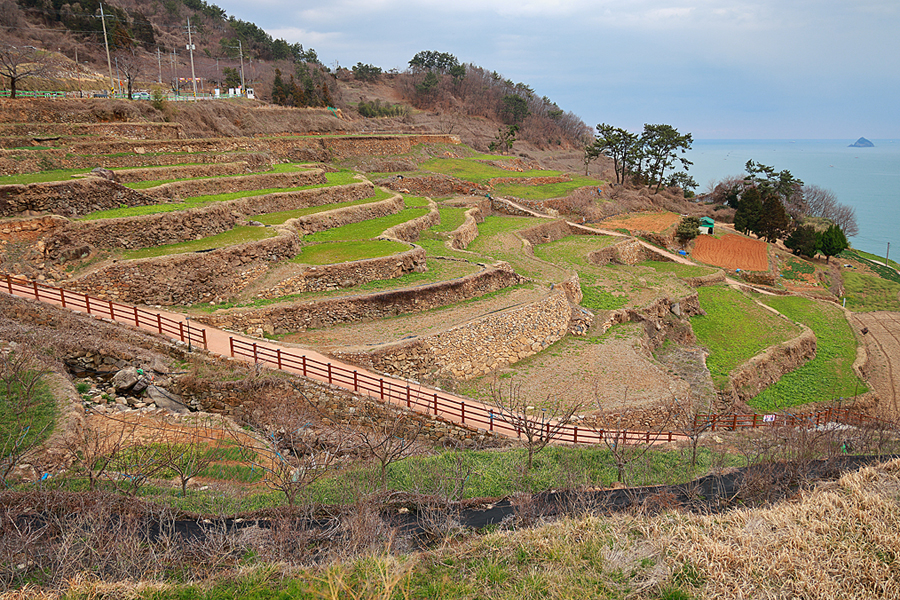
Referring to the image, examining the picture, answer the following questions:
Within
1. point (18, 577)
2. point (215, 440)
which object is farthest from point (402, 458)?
point (18, 577)

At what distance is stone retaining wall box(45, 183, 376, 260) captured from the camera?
62.8 feet

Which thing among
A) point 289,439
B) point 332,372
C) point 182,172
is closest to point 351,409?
point 332,372

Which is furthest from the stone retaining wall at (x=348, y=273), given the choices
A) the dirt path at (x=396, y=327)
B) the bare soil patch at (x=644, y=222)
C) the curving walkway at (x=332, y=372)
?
the bare soil patch at (x=644, y=222)

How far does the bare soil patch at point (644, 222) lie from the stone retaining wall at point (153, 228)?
99.5 feet

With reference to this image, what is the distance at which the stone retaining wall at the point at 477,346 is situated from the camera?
1727 cm

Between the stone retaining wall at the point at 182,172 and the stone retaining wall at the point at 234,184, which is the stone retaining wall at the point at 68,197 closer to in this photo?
the stone retaining wall at the point at 234,184

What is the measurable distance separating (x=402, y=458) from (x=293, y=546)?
15.1 ft

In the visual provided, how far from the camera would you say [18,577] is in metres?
6.44

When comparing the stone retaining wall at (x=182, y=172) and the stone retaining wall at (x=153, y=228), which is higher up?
the stone retaining wall at (x=182, y=172)

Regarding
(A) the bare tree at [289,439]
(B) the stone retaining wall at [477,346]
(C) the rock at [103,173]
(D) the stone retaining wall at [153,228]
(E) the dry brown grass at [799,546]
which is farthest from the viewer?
(C) the rock at [103,173]

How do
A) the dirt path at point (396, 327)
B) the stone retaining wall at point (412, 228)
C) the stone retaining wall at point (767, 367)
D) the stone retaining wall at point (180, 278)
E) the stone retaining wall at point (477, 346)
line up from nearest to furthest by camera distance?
1. the stone retaining wall at point (477, 346)
2. the dirt path at point (396, 327)
3. the stone retaining wall at point (180, 278)
4. the stone retaining wall at point (767, 367)
5. the stone retaining wall at point (412, 228)

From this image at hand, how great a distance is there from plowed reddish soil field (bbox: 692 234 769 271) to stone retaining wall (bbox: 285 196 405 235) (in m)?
24.8

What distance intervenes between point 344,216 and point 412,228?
3851 millimetres

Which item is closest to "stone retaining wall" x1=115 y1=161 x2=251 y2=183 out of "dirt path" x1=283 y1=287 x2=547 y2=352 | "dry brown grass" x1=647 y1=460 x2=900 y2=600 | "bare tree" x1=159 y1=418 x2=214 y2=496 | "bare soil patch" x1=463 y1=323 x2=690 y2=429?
"dirt path" x1=283 y1=287 x2=547 y2=352
